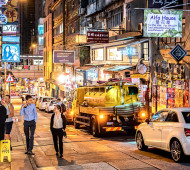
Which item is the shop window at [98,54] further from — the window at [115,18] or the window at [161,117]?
A: the window at [161,117]

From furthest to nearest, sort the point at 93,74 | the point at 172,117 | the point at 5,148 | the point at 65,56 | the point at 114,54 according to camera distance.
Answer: the point at 65,56, the point at 93,74, the point at 114,54, the point at 172,117, the point at 5,148

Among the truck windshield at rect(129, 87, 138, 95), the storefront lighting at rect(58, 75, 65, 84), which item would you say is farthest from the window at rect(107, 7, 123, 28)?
the storefront lighting at rect(58, 75, 65, 84)

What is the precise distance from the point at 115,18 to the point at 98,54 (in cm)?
563

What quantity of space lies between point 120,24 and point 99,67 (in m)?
4.87

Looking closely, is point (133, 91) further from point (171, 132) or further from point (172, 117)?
point (171, 132)

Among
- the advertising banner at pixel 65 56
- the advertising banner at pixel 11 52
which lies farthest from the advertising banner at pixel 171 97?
the advertising banner at pixel 65 56

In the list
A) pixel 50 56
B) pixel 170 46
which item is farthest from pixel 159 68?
pixel 50 56

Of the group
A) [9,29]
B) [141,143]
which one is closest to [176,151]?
[141,143]

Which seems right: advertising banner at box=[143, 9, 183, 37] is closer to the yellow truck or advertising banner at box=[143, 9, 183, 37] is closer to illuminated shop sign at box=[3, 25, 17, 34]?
the yellow truck

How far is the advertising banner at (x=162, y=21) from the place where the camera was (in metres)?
18.2

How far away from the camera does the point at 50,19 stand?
62469 millimetres

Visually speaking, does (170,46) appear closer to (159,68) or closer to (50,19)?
(159,68)

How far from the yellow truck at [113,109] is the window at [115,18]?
11.3m

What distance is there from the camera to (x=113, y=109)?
735 inches
